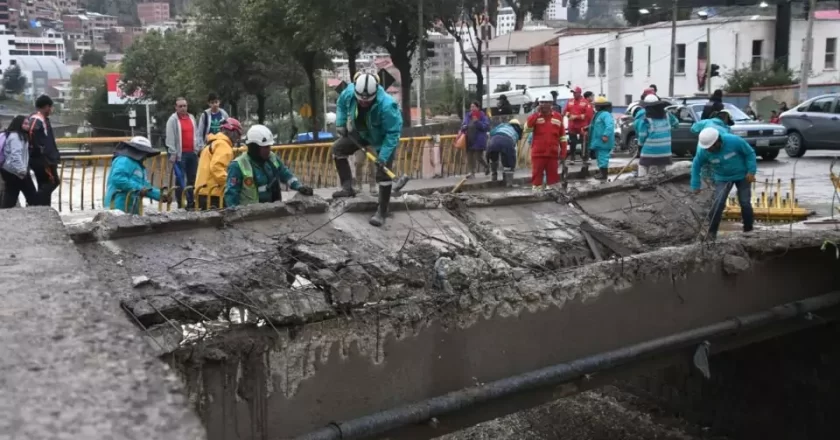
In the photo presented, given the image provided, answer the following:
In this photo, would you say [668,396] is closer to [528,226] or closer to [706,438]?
[706,438]

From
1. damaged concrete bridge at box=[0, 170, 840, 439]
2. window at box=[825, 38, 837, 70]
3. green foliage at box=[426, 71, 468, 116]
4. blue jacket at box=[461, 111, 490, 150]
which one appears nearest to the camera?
damaged concrete bridge at box=[0, 170, 840, 439]

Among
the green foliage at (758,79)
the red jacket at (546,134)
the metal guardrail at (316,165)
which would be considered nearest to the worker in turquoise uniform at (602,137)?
the red jacket at (546,134)

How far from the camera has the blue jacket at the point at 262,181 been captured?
646 cm

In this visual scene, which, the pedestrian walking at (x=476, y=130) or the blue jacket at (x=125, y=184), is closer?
the blue jacket at (x=125, y=184)

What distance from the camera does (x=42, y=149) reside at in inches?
364

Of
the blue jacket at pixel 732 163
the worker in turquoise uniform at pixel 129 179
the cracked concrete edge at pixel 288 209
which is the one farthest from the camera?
the blue jacket at pixel 732 163

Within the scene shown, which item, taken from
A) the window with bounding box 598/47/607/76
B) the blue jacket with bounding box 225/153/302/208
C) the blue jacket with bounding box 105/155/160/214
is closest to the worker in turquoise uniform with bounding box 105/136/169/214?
the blue jacket with bounding box 105/155/160/214

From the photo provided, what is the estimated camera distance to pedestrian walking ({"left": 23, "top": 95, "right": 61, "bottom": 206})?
360 inches

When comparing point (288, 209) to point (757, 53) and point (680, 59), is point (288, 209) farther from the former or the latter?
point (680, 59)

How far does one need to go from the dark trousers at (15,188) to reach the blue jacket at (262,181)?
367 centimetres

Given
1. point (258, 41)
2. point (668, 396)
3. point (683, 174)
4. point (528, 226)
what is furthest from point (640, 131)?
point (258, 41)

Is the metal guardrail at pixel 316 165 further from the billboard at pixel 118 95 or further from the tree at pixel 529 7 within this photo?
the billboard at pixel 118 95

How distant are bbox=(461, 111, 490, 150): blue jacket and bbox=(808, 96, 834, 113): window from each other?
8.77m

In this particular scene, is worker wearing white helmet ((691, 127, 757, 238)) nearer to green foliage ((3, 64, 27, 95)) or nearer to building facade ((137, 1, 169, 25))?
green foliage ((3, 64, 27, 95))
